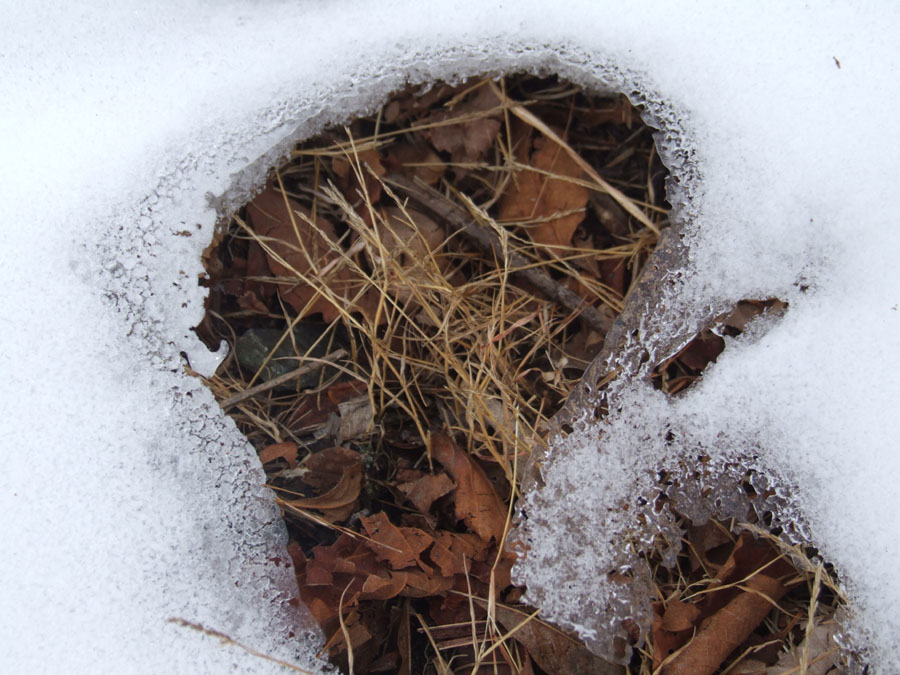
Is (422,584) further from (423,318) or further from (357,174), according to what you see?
(357,174)

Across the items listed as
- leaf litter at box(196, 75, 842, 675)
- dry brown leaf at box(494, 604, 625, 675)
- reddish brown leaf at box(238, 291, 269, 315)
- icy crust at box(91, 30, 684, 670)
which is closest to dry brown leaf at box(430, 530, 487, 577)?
leaf litter at box(196, 75, 842, 675)

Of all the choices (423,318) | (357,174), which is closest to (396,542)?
(423,318)

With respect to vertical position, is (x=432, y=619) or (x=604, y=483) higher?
(x=604, y=483)

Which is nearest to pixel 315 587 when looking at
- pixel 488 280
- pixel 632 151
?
pixel 488 280

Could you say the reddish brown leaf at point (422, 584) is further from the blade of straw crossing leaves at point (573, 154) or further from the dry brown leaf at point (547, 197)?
the blade of straw crossing leaves at point (573, 154)

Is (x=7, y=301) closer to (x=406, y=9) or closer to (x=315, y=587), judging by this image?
(x=315, y=587)

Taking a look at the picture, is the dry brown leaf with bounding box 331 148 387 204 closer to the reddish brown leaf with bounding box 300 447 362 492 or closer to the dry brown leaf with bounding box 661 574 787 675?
the reddish brown leaf with bounding box 300 447 362 492
